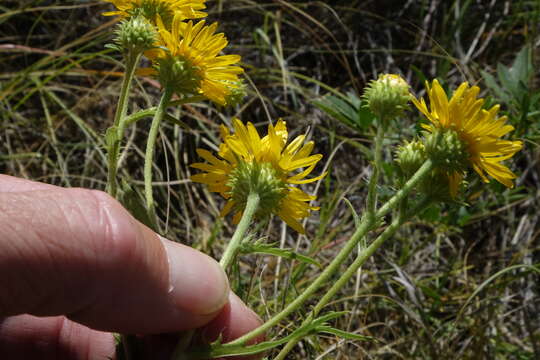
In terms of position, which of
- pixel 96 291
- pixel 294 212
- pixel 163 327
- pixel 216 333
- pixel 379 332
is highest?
pixel 294 212

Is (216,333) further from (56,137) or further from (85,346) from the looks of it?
(56,137)

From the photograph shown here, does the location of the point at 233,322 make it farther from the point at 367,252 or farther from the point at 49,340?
the point at 49,340

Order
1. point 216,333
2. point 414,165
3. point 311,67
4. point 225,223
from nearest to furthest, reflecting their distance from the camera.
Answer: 1. point 414,165
2. point 216,333
3. point 225,223
4. point 311,67

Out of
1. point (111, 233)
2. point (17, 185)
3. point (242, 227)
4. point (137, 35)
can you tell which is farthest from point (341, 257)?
point (17, 185)

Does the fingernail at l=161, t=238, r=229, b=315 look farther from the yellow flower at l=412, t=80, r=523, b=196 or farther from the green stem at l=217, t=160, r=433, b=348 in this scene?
the yellow flower at l=412, t=80, r=523, b=196

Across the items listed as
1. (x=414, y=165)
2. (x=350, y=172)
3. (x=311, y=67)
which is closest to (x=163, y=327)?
(x=414, y=165)
